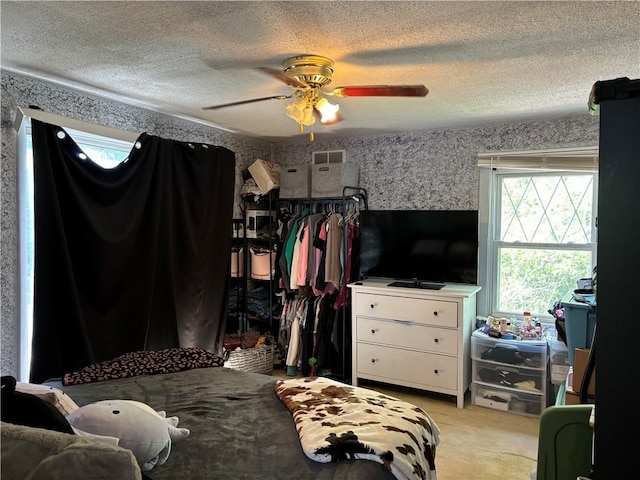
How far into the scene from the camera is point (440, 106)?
331cm

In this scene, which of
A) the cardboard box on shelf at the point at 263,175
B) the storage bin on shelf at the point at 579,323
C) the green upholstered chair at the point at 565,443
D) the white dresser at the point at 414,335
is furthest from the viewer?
the cardboard box on shelf at the point at 263,175

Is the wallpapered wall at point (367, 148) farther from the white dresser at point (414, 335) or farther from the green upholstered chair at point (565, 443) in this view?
the green upholstered chair at point (565, 443)

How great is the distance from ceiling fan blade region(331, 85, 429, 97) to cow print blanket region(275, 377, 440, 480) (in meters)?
1.44

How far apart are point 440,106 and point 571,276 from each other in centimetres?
177

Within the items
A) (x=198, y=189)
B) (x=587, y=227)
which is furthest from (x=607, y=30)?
(x=198, y=189)

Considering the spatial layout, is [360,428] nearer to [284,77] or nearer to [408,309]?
[284,77]

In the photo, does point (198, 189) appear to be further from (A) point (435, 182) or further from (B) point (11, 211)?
(A) point (435, 182)

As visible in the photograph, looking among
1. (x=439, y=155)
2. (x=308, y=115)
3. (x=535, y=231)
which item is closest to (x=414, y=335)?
(x=535, y=231)

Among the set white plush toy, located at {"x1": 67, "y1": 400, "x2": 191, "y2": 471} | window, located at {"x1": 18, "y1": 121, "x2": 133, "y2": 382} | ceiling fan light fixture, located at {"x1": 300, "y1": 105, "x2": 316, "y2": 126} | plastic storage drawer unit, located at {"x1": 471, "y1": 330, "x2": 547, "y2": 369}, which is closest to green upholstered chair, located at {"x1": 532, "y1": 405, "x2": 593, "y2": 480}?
white plush toy, located at {"x1": 67, "y1": 400, "x2": 191, "y2": 471}

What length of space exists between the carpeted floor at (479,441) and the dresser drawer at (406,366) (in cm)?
18

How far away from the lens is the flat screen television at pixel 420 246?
387cm

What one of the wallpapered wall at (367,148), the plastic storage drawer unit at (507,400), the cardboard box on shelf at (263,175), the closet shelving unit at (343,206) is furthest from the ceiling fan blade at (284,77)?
the plastic storage drawer unit at (507,400)

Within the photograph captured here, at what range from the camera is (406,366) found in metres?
3.86

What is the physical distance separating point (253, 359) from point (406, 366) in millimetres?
1347
